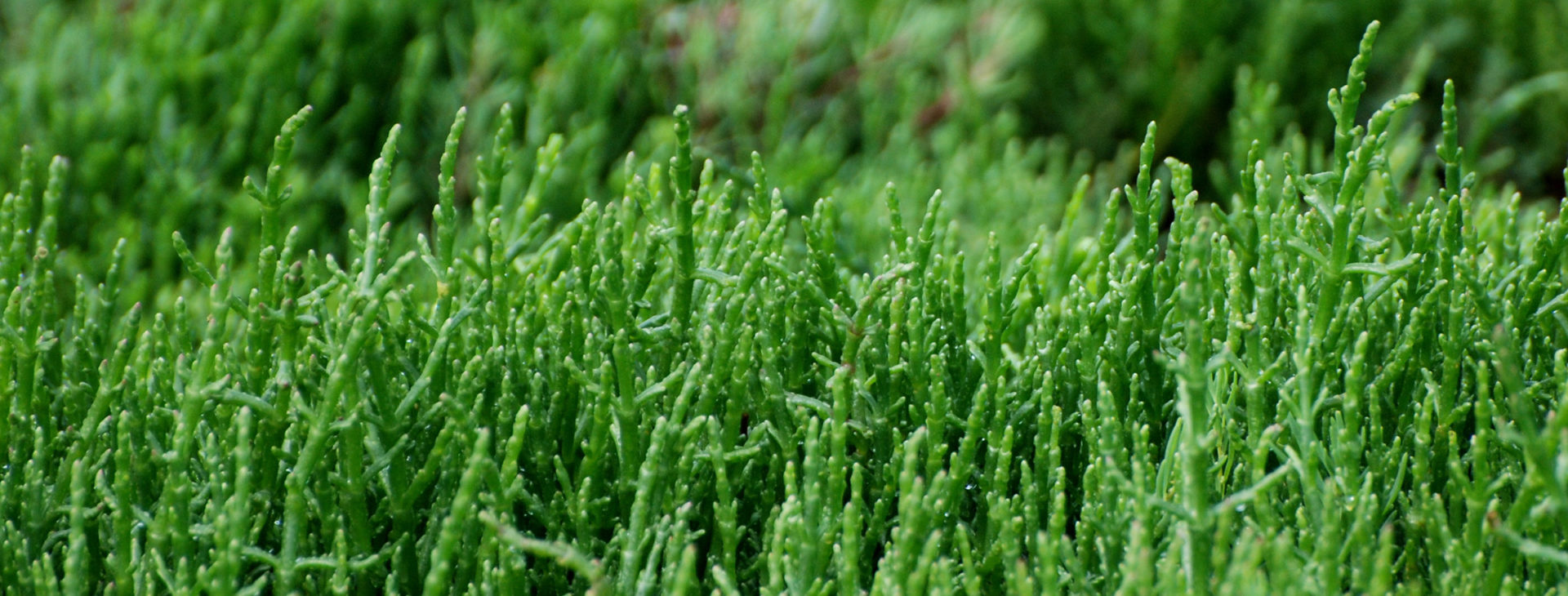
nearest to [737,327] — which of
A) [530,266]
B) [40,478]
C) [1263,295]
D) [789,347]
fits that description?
[789,347]

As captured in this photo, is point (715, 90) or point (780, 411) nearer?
point (780, 411)

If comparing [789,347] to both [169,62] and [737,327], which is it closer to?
[737,327]

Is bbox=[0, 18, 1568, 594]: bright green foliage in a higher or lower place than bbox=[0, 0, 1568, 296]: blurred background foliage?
lower

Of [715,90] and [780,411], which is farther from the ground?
[715,90]

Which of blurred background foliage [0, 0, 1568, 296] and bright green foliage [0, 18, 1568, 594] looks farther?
blurred background foliage [0, 0, 1568, 296]
